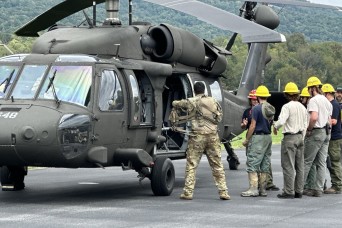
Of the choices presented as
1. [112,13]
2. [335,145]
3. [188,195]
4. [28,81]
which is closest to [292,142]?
[335,145]

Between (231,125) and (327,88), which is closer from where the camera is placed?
(327,88)

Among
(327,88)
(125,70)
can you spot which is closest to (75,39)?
(125,70)

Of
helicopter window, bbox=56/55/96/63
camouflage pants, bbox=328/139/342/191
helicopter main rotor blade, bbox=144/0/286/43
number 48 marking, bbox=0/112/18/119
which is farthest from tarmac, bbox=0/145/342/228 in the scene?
helicopter main rotor blade, bbox=144/0/286/43

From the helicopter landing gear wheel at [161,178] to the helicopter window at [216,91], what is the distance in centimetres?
300

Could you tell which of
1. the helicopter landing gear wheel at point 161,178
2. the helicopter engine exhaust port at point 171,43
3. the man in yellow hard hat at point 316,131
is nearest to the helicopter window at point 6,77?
the helicopter engine exhaust port at point 171,43

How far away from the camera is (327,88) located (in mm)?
16891

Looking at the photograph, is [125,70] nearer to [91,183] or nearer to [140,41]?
[140,41]

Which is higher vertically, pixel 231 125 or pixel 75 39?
pixel 75 39

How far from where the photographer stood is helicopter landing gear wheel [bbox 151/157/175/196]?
15.8 metres

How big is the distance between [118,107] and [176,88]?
293cm

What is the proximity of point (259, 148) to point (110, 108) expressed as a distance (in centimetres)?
257

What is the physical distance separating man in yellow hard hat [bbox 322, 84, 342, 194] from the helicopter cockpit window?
3.74 meters

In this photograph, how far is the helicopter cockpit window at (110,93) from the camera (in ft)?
49.4

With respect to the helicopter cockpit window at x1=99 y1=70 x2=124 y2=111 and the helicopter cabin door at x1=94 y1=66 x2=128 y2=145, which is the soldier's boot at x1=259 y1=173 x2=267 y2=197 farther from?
the helicopter cockpit window at x1=99 y1=70 x2=124 y2=111
